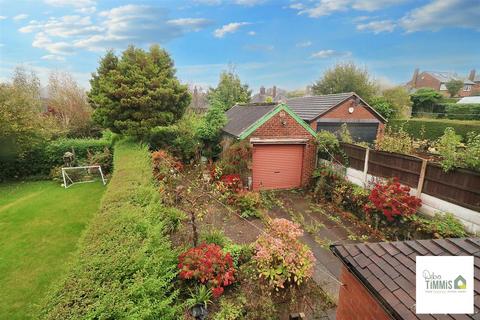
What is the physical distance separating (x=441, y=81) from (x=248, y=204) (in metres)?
64.7

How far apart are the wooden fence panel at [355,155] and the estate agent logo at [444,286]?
8218 millimetres

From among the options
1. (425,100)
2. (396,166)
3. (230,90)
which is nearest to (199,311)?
(396,166)

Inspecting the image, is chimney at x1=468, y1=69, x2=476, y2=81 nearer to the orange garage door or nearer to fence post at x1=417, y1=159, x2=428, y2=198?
the orange garage door

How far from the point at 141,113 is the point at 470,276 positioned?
1391cm

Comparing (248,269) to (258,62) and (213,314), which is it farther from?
(258,62)

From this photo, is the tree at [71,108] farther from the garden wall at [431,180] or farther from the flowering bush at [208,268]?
the garden wall at [431,180]

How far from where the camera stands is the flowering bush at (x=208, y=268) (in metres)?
4.78

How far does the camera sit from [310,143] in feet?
39.4

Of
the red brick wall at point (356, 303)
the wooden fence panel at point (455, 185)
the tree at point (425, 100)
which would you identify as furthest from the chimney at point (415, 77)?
the red brick wall at point (356, 303)

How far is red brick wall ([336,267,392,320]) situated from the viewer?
265cm

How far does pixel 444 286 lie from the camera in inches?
81.0

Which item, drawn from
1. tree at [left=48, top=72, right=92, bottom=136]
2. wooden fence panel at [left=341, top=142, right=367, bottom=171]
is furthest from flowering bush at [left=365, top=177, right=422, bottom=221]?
tree at [left=48, top=72, right=92, bottom=136]

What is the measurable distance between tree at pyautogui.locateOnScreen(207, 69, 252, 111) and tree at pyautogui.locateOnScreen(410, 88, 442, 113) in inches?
914

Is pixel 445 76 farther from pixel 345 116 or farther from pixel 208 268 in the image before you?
pixel 208 268
